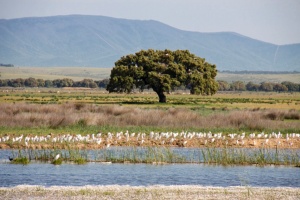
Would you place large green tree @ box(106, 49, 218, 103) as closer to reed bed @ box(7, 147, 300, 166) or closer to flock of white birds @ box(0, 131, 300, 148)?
flock of white birds @ box(0, 131, 300, 148)

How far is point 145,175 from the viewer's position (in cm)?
2717

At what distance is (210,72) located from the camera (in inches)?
3265

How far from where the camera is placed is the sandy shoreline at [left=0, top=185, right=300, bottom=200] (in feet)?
70.9

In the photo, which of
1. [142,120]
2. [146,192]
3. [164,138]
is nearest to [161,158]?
[164,138]

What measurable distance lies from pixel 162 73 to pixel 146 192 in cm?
5737

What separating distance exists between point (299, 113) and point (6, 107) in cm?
2457

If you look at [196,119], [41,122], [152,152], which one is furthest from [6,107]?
[152,152]

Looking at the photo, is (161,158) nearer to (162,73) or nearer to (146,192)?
(146,192)

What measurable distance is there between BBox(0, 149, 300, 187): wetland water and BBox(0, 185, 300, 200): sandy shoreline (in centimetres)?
167

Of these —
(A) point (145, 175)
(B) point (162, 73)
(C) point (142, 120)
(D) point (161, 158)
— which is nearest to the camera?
(A) point (145, 175)

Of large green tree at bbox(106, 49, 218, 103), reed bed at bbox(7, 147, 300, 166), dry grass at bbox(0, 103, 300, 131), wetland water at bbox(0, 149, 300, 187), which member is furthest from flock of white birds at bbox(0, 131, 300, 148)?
large green tree at bbox(106, 49, 218, 103)

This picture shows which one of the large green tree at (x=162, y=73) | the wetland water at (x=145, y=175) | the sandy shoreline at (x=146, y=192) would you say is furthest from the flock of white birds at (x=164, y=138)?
the large green tree at (x=162, y=73)

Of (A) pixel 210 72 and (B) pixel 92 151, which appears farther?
(A) pixel 210 72

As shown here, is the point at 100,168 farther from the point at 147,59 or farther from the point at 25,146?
the point at 147,59
